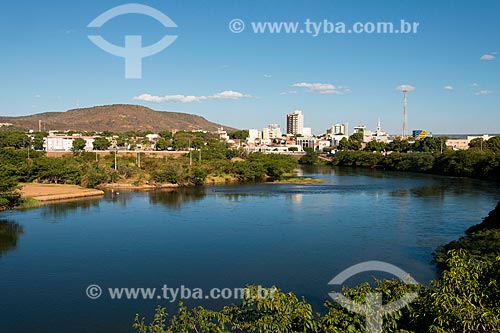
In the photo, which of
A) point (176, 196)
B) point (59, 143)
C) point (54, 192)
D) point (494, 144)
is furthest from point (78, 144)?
point (494, 144)

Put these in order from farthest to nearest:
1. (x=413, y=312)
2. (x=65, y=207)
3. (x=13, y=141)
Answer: (x=13, y=141) < (x=65, y=207) < (x=413, y=312)

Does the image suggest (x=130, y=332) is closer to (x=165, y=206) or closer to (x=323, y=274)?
(x=323, y=274)

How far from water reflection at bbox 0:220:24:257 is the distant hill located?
220 feet

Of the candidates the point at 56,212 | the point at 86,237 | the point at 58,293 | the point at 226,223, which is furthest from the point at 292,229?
the point at 56,212

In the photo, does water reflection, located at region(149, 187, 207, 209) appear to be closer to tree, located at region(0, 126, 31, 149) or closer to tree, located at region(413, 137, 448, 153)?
tree, located at region(0, 126, 31, 149)

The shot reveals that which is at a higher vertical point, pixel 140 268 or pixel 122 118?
pixel 122 118

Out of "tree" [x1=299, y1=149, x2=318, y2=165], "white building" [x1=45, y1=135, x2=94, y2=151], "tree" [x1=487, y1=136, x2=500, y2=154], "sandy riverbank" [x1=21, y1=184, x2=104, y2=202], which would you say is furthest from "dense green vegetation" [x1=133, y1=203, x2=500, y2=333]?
"white building" [x1=45, y1=135, x2=94, y2=151]

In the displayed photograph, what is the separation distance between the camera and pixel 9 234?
12281 millimetres

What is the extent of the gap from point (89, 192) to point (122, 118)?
225ft

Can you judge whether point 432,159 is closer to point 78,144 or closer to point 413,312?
point 78,144

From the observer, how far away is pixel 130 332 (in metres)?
6.50

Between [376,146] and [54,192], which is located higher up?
[376,146]

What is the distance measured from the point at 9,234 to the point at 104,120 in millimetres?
76447

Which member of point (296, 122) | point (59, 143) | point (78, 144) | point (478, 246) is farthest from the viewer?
point (296, 122)
